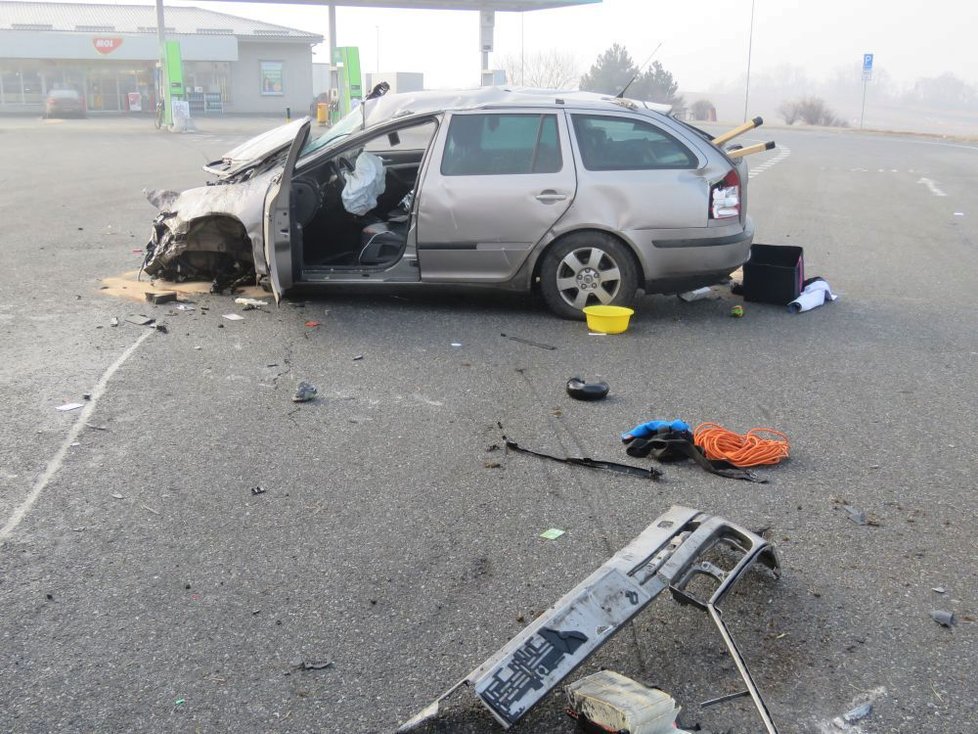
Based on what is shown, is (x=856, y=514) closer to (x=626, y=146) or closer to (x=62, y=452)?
(x=62, y=452)

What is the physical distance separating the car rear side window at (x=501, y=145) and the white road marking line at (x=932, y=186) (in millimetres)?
13463

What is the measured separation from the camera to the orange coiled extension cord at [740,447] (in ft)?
17.7

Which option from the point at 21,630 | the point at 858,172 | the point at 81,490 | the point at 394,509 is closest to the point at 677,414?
the point at 394,509

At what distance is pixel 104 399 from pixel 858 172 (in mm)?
20830

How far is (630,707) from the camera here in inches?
120

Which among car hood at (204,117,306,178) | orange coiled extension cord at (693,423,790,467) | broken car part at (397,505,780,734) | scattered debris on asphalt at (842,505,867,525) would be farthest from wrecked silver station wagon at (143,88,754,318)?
broken car part at (397,505,780,734)

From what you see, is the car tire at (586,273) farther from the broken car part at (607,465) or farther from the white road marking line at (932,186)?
the white road marking line at (932,186)

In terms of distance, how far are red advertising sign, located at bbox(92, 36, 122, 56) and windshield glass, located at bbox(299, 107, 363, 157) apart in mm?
55929

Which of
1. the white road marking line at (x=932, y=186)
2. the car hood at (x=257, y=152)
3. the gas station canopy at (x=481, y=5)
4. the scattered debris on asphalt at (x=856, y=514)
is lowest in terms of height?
the scattered debris on asphalt at (x=856, y=514)

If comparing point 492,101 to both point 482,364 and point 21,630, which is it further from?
→ point 21,630

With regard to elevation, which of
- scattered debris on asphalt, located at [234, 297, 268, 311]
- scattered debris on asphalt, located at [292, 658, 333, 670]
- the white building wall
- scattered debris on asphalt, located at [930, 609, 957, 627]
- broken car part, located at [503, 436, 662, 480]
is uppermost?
the white building wall

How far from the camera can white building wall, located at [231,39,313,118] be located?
2552 inches

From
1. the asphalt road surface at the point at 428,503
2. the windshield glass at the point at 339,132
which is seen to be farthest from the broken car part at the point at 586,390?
the windshield glass at the point at 339,132

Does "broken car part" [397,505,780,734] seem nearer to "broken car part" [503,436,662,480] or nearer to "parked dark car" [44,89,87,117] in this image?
"broken car part" [503,436,662,480]
